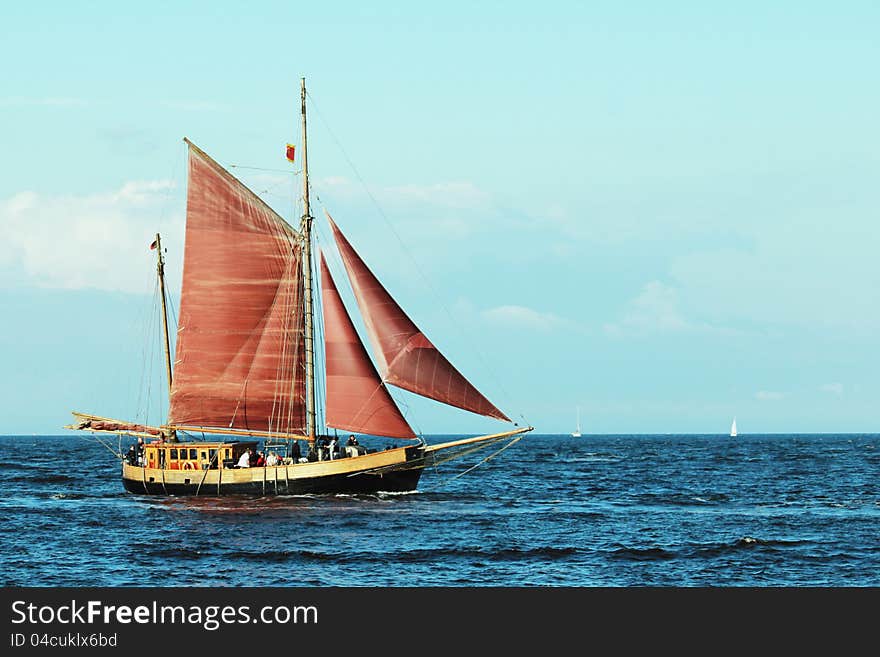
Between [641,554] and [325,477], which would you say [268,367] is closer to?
[325,477]

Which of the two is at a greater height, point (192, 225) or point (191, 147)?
point (191, 147)

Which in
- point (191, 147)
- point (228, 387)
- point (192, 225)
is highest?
→ point (191, 147)

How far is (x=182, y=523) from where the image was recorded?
1892 inches

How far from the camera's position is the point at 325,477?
181ft

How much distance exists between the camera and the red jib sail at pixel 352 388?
54938 millimetres

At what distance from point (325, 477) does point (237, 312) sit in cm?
908

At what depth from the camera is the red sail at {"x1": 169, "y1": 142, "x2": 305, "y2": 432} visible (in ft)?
188

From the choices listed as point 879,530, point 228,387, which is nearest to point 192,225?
point 228,387

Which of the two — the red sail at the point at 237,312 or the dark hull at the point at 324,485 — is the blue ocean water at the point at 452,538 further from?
the red sail at the point at 237,312

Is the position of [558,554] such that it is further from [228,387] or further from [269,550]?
[228,387]

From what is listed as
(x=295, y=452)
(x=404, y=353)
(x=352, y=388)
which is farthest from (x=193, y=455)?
(x=404, y=353)

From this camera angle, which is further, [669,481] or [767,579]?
[669,481]

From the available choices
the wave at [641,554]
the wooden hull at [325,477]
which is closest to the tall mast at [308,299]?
the wooden hull at [325,477]

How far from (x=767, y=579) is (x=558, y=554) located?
285 inches
